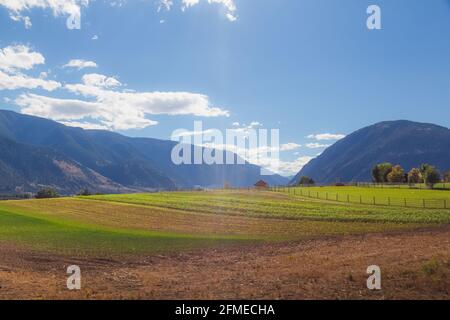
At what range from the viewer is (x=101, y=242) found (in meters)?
36.6

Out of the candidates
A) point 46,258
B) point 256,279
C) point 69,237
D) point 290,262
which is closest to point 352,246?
point 290,262

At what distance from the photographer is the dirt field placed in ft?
57.9

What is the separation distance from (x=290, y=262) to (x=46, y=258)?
16201 mm

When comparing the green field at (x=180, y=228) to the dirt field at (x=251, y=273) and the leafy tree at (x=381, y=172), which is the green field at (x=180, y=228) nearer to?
the dirt field at (x=251, y=273)

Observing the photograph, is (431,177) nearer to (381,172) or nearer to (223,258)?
(381,172)

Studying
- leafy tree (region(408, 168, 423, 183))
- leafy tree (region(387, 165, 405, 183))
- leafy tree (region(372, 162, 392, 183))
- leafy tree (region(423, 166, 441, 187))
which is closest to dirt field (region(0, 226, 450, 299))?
leafy tree (region(423, 166, 441, 187))

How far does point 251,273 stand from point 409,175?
176184 mm

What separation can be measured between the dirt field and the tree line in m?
121

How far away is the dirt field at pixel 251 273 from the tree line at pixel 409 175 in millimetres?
120591

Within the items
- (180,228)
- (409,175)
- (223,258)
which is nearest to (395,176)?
(409,175)

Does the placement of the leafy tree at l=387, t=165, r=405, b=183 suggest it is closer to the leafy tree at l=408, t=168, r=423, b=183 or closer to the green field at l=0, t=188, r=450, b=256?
the leafy tree at l=408, t=168, r=423, b=183

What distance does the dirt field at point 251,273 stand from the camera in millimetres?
17641
